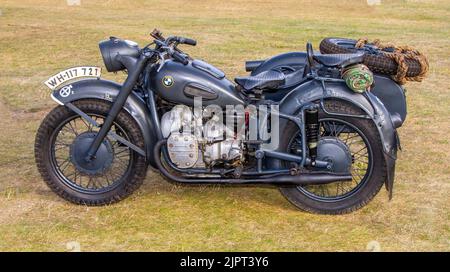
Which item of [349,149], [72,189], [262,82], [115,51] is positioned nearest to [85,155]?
[72,189]

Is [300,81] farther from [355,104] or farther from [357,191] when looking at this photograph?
[357,191]

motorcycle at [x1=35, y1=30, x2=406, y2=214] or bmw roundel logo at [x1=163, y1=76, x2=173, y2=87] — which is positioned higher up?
bmw roundel logo at [x1=163, y1=76, x2=173, y2=87]

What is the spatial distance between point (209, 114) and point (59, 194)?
5.75 ft

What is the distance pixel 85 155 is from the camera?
6.46 m

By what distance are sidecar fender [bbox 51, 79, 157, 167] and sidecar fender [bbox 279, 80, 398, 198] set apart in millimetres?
1312

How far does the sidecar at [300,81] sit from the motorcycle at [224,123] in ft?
0.17

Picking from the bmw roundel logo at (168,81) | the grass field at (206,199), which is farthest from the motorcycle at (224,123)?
the grass field at (206,199)

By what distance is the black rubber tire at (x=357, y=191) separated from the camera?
611cm

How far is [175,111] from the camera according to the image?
6289 mm

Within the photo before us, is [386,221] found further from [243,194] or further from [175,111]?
[175,111]

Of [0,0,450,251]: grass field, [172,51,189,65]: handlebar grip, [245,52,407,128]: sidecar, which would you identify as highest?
[172,51,189,65]: handlebar grip

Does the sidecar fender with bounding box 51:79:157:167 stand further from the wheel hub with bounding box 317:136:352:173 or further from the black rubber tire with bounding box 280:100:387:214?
the wheel hub with bounding box 317:136:352:173

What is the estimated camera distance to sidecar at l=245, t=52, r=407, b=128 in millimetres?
6512

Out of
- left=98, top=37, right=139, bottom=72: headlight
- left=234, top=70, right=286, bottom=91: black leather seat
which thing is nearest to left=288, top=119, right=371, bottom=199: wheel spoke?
left=234, top=70, right=286, bottom=91: black leather seat
